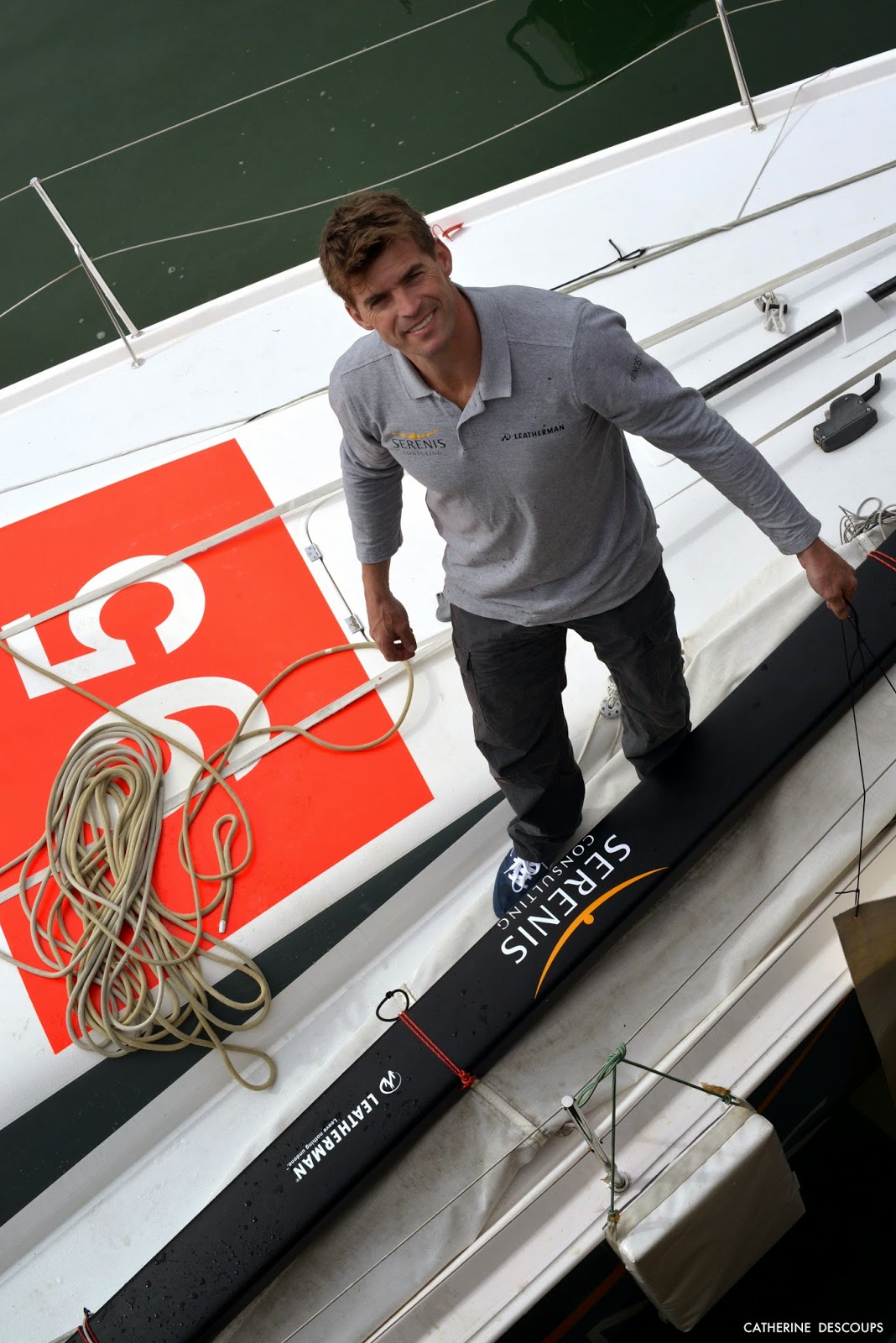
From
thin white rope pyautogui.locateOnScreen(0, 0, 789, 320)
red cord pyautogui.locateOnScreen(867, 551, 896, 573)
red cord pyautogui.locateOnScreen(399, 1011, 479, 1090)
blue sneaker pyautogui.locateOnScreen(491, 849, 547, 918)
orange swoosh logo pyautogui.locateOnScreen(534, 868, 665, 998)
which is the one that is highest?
thin white rope pyautogui.locateOnScreen(0, 0, 789, 320)

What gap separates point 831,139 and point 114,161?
266 cm

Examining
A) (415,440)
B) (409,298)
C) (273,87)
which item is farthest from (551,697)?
(273,87)

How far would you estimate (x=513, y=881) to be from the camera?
1.83 meters

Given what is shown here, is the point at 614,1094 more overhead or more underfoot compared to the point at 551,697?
more underfoot

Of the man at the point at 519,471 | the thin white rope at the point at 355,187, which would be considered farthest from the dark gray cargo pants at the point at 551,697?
the thin white rope at the point at 355,187

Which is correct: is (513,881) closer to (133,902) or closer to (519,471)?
(133,902)

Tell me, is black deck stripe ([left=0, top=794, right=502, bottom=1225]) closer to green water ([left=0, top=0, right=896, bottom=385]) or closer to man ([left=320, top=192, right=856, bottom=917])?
man ([left=320, top=192, right=856, bottom=917])

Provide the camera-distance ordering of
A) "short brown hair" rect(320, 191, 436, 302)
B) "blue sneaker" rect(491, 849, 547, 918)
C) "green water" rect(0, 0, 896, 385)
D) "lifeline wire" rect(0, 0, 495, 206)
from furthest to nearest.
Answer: "green water" rect(0, 0, 896, 385) → "lifeline wire" rect(0, 0, 495, 206) → "blue sneaker" rect(491, 849, 547, 918) → "short brown hair" rect(320, 191, 436, 302)

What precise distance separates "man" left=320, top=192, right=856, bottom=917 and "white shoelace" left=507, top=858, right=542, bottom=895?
0.58ft

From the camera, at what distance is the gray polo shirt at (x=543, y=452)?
1232 mm

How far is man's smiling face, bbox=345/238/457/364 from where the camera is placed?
117 cm

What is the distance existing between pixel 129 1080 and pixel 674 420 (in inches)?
53.5

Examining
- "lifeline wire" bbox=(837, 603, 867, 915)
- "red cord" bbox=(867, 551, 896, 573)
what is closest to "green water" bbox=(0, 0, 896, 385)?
"red cord" bbox=(867, 551, 896, 573)

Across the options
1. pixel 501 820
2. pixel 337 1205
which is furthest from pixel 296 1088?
pixel 501 820
